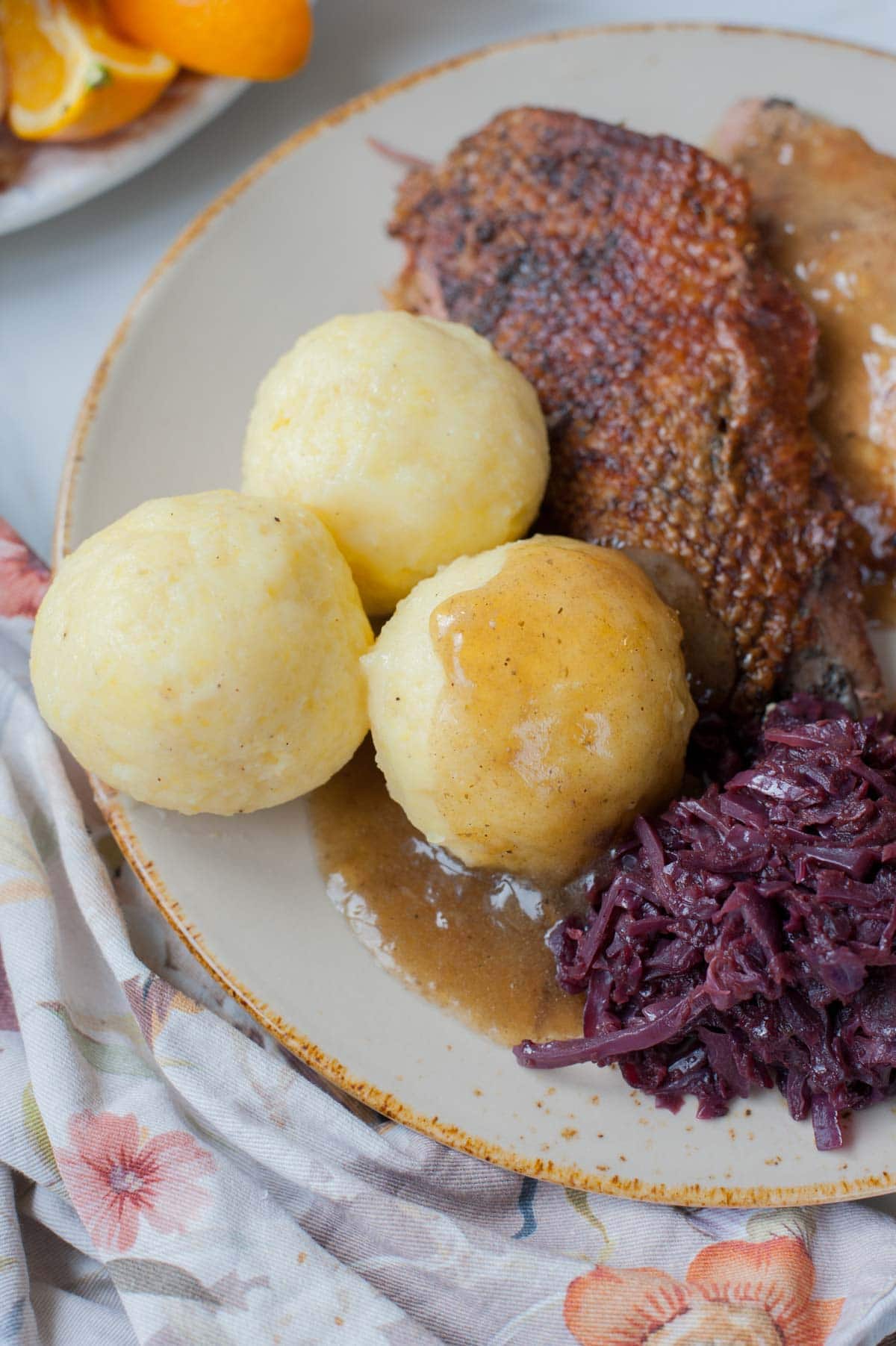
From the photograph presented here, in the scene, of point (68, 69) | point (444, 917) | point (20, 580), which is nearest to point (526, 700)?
point (444, 917)

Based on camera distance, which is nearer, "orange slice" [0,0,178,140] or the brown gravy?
the brown gravy

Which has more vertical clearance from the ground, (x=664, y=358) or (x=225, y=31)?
(x=225, y=31)

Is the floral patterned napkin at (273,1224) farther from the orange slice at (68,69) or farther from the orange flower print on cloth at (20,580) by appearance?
the orange slice at (68,69)

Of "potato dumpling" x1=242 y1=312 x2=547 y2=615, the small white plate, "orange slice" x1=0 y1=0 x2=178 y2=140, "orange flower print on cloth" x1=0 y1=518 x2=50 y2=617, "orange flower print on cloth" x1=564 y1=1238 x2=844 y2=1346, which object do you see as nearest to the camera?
"orange flower print on cloth" x1=564 y1=1238 x2=844 y2=1346

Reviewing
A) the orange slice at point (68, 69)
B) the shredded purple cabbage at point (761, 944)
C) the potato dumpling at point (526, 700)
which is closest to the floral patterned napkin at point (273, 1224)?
the shredded purple cabbage at point (761, 944)

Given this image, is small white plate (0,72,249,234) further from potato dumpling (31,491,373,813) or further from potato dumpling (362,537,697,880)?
potato dumpling (362,537,697,880)

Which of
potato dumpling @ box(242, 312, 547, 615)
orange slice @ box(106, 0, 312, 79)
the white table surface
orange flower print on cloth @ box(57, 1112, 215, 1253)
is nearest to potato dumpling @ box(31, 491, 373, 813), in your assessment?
potato dumpling @ box(242, 312, 547, 615)

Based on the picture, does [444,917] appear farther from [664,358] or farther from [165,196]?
[165,196]
